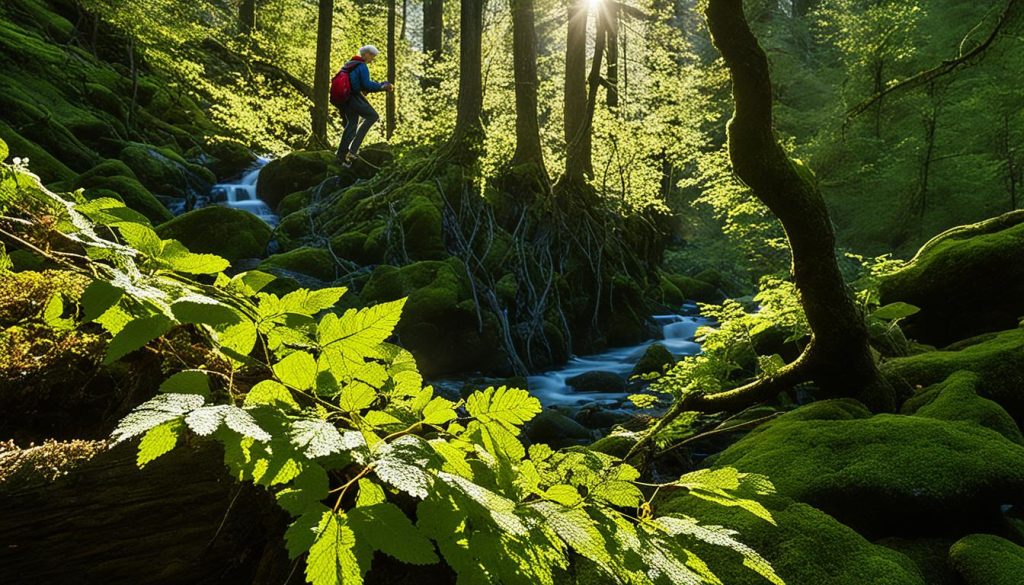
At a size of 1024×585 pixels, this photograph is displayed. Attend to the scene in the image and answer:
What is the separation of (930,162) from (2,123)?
74.3ft

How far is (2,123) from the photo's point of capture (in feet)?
27.5

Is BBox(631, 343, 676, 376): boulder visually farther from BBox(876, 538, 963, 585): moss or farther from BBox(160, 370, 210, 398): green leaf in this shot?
BBox(160, 370, 210, 398): green leaf

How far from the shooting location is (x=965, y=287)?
470cm

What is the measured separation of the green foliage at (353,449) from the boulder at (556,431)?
15.1 ft

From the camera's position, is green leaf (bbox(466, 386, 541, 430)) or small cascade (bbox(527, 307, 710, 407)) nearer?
green leaf (bbox(466, 386, 541, 430))

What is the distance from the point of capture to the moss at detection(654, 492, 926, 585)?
1.60 metres

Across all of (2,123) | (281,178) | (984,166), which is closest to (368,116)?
(281,178)

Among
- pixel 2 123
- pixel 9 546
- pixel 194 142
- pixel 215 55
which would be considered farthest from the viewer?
pixel 215 55

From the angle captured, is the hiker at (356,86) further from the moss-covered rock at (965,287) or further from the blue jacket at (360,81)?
the moss-covered rock at (965,287)

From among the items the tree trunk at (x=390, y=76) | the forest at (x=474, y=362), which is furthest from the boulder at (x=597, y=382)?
the tree trunk at (x=390, y=76)

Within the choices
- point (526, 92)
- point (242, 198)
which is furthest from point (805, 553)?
point (242, 198)

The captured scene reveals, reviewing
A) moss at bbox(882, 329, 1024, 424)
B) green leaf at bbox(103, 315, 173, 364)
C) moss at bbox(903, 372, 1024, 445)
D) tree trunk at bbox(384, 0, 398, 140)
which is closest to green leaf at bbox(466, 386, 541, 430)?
green leaf at bbox(103, 315, 173, 364)

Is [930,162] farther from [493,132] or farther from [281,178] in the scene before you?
[281,178]

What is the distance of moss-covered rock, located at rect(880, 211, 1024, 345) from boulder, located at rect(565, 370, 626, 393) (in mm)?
3825
